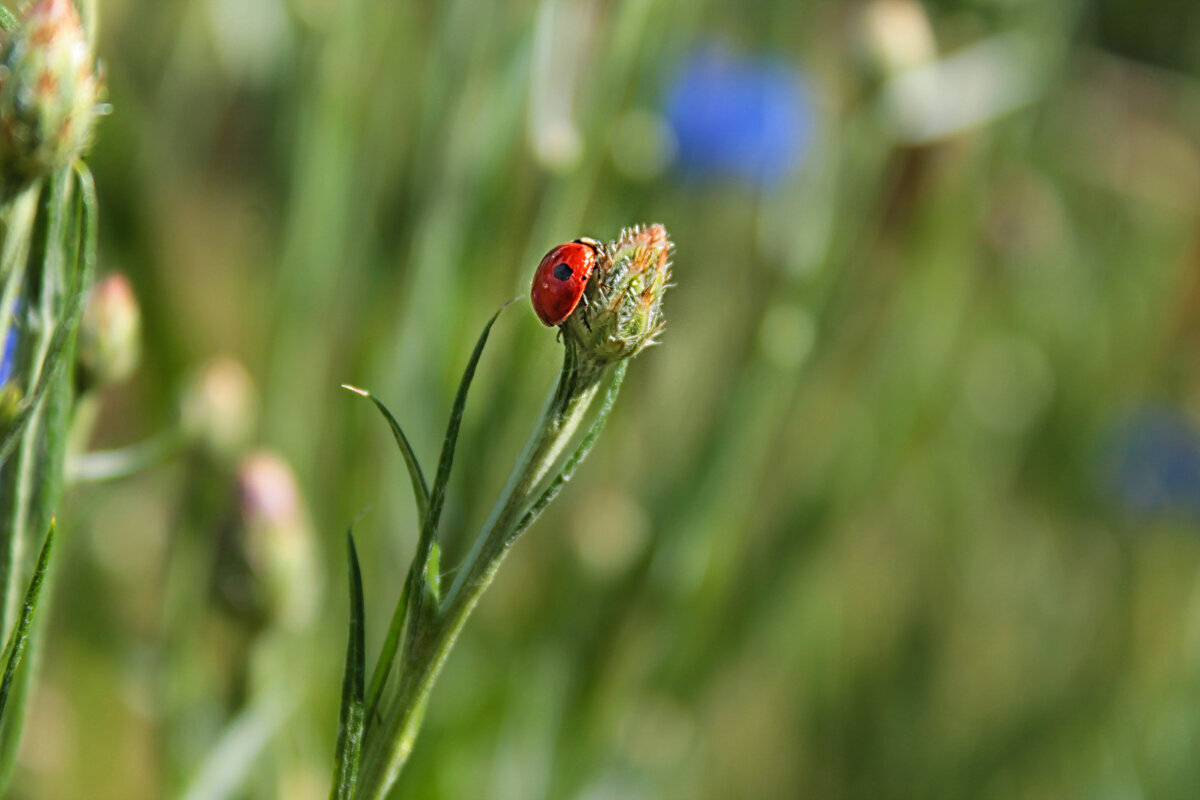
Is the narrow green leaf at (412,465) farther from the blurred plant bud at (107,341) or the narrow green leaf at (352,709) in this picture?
the blurred plant bud at (107,341)

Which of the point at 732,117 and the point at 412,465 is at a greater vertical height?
the point at 732,117

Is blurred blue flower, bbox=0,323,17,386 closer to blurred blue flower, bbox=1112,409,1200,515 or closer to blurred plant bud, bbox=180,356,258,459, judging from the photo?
blurred plant bud, bbox=180,356,258,459

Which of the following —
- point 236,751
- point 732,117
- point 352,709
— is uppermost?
point 732,117

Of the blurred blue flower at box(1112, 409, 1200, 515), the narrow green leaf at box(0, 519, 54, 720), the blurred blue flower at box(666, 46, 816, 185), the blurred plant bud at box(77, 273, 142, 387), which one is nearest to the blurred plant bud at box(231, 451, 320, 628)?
the blurred plant bud at box(77, 273, 142, 387)

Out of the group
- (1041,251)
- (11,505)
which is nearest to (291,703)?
(11,505)

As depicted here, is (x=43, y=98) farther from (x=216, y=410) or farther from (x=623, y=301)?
Answer: (x=216, y=410)

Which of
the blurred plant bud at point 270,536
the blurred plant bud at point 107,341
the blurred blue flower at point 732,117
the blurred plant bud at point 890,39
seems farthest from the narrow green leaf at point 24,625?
the blurred blue flower at point 732,117

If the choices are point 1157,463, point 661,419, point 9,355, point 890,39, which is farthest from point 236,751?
point 1157,463
